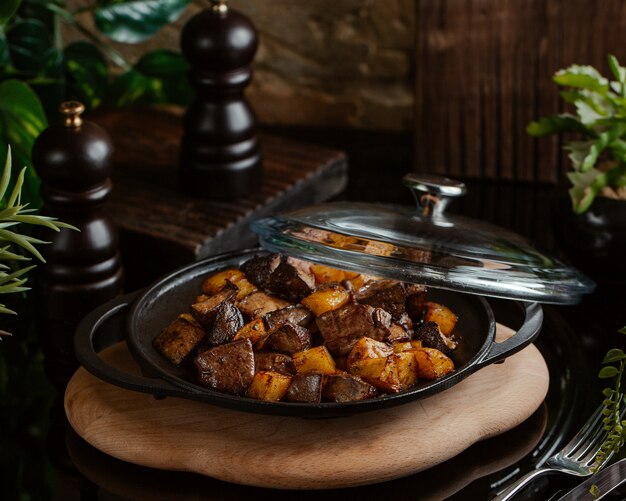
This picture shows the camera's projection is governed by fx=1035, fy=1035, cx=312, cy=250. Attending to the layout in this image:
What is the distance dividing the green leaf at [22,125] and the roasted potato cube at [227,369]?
1.60ft

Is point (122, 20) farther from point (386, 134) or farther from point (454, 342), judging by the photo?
point (454, 342)

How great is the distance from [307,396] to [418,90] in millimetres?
976

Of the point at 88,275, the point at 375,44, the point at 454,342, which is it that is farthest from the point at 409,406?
the point at 375,44

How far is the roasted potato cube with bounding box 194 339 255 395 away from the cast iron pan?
25 millimetres

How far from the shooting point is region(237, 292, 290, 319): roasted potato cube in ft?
4.29

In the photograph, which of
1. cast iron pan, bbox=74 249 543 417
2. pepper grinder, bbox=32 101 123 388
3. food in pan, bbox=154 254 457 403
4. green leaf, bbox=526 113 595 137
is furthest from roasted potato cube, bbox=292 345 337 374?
green leaf, bbox=526 113 595 137

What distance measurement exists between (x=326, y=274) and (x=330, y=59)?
989 mm

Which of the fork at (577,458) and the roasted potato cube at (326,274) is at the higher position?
the roasted potato cube at (326,274)

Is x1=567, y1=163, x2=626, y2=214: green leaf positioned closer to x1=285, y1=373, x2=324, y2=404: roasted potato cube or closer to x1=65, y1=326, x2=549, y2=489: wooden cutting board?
x1=65, y1=326, x2=549, y2=489: wooden cutting board

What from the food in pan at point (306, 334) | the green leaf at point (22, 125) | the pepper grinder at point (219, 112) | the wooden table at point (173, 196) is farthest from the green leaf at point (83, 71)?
the food in pan at point (306, 334)

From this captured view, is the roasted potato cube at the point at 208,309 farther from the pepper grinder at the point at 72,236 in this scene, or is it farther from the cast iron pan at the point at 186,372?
the pepper grinder at the point at 72,236

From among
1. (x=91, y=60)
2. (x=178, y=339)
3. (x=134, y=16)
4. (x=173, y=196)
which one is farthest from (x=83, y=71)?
(x=178, y=339)

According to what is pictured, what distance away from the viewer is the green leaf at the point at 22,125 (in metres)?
1.51

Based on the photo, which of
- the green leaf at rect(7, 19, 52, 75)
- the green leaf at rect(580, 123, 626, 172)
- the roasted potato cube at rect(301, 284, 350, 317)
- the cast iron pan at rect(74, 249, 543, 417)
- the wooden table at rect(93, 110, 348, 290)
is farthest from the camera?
the green leaf at rect(7, 19, 52, 75)
